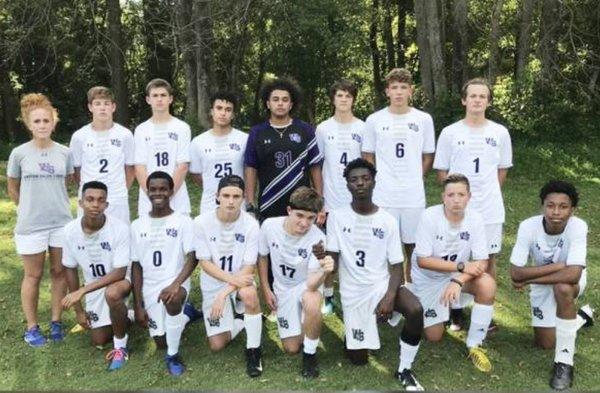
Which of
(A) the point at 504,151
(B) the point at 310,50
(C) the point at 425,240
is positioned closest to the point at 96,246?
(C) the point at 425,240

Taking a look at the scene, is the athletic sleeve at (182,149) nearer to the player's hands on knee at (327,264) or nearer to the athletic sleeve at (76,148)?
the athletic sleeve at (76,148)

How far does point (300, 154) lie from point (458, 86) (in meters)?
13.3

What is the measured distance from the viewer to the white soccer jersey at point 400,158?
5.13 meters

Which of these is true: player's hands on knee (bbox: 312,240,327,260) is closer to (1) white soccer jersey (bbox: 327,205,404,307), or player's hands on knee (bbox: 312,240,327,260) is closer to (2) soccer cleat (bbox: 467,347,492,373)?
(1) white soccer jersey (bbox: 327,205,404,307)

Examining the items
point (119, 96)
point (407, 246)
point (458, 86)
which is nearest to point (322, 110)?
point (458, 86)

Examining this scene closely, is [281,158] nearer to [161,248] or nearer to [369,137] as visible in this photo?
[369,137]

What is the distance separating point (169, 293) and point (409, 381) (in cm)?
187

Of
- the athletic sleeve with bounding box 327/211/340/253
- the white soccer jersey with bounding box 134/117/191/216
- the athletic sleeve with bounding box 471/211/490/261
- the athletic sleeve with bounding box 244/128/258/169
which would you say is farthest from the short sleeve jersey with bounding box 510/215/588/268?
the white soccer jersey with bounding box 134/117/191/216

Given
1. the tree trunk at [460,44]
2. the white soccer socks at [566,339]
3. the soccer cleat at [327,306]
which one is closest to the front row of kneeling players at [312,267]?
the white soccer socks at [566,339]

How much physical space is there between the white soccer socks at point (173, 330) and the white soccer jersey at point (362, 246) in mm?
1261

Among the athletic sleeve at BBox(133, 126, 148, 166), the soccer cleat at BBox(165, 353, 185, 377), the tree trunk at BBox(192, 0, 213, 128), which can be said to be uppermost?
the tree trunk at BBox(192, 0, 213, 128)

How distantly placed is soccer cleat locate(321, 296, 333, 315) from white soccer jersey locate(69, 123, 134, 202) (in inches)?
81.7

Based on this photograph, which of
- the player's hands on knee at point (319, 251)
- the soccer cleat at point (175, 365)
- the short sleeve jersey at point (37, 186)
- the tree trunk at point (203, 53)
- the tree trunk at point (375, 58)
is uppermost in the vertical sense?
the tree trunk at point (375, 58)

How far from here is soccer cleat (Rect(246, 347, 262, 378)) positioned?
4456 millimetres
